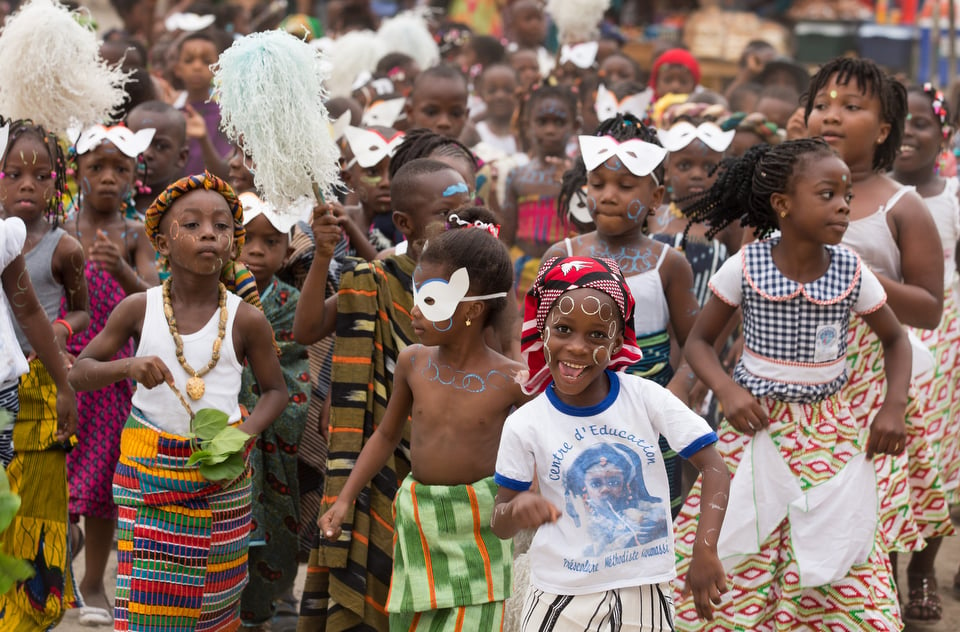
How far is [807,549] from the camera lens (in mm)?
4523

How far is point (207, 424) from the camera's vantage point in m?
4.42

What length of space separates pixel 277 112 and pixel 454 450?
50.4 inches

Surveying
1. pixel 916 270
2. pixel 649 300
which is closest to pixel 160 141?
pixel 649 300

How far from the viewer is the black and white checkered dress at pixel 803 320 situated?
455 cm

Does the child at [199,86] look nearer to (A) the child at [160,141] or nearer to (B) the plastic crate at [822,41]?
(A) the child at [160,141]

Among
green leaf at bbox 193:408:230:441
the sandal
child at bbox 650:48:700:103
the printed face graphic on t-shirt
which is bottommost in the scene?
the sandal

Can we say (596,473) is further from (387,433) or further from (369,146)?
(369,146)

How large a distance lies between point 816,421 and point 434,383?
1339 mm

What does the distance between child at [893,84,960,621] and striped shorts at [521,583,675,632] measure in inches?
101

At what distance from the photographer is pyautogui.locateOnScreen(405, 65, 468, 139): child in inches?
306

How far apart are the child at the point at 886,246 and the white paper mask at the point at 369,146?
1.83 metres

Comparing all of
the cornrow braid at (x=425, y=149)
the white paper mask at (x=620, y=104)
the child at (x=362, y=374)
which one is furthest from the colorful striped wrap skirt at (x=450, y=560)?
the white paper mask at (x=620, y=104)

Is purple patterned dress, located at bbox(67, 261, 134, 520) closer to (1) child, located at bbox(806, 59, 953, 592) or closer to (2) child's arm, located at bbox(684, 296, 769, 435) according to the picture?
(2) child's arm, located at bbox(684, 296, 769, 435)

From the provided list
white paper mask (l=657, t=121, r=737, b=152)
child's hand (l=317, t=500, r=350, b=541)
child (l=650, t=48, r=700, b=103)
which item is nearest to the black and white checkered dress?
child's hand (l=317, t=500, r=350, b=541)
